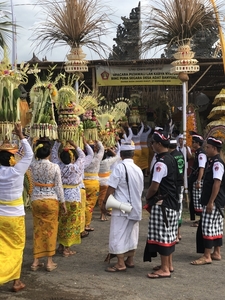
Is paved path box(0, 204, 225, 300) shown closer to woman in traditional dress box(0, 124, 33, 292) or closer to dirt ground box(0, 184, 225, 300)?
dirt ground box(0, 184, 225, 300)

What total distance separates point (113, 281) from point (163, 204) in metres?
1.03

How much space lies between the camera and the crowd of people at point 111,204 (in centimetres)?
443

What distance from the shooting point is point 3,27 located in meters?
5.52

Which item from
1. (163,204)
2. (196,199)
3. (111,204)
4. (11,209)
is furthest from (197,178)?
(11,209)

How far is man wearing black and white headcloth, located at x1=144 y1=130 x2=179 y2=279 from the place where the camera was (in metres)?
4.82

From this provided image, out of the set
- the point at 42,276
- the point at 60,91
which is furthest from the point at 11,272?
the point at 60,91

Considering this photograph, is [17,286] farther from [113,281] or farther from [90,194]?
[90,194]

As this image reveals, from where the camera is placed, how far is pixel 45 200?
509 centimetres

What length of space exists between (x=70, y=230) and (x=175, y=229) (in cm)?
151

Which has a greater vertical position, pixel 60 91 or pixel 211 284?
pixel 60 91

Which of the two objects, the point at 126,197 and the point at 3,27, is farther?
the point at 3,27

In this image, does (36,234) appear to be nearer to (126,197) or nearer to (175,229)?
(126,197)

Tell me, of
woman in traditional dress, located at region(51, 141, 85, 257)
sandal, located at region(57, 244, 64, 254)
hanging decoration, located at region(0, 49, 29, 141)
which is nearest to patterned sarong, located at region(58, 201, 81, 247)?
woman in traditional dress, located at region(51, 141, 85, 257)

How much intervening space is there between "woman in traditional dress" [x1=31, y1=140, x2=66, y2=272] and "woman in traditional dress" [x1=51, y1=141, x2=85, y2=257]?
18.4 inches
